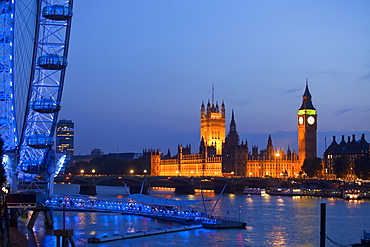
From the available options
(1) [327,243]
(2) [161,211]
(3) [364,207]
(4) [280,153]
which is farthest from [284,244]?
(4) [280,153]

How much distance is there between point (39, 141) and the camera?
41438mm

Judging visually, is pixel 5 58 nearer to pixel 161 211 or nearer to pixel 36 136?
pixel 36 136

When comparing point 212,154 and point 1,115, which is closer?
point 1,115

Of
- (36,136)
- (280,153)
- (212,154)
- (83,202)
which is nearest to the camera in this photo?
(36,136)

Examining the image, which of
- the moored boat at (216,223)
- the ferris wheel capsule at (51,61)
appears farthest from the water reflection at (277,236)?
the ferris wheel capsule at (51,61)

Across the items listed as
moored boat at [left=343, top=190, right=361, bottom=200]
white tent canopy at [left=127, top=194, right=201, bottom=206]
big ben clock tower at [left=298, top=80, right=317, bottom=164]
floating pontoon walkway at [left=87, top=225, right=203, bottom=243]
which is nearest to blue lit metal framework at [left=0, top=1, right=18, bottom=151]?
floating pontoon walkway at [left=87, top=225, right=203, bottom=243]

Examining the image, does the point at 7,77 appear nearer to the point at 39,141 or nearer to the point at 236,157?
the point at 39,141

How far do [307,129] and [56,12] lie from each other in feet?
347

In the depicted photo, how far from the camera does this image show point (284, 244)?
3850cm

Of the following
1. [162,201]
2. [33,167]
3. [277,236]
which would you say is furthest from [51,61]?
[162,201]

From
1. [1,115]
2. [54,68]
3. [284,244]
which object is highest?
[54,68]

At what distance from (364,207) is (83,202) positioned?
100ft

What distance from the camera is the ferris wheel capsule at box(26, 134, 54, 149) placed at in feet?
135

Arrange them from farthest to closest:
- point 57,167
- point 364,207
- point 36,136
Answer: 1. point 364,207
2. point 57,167
3. point 36,136
